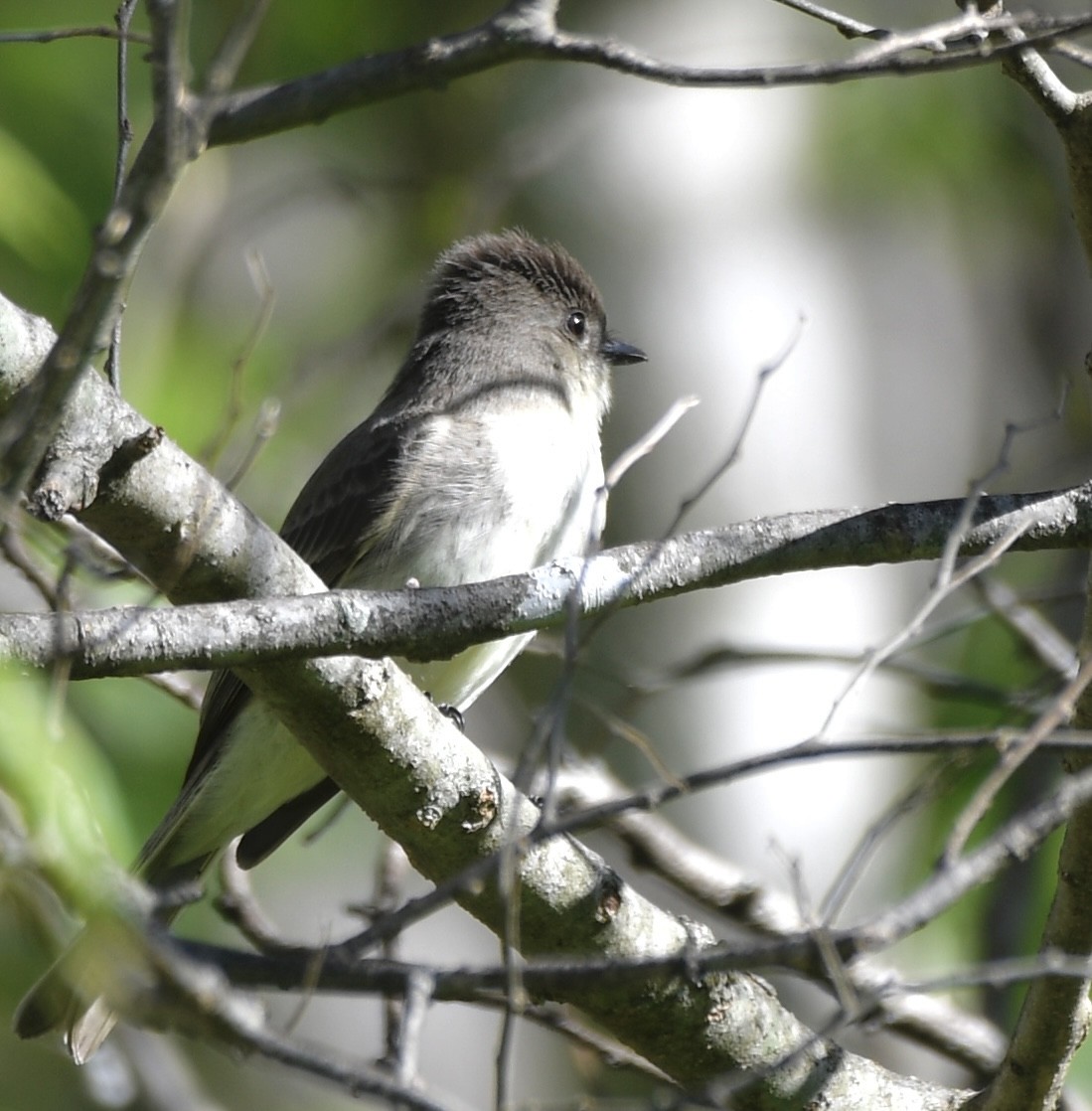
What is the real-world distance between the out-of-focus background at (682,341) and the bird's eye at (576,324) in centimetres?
59

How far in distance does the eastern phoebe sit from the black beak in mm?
429

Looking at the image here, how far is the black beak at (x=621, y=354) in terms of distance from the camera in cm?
504

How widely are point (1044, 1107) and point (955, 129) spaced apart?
625 centimetres

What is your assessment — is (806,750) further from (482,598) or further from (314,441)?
(314,441)

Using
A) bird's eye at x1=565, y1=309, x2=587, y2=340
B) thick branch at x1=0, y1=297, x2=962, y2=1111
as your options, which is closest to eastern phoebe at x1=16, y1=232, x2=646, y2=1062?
bird's eye at x1=565, y1=309, x2=587, y2=340

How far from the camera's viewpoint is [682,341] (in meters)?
6.56

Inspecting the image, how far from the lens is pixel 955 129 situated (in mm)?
8000

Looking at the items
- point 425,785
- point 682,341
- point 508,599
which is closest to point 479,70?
point 508,599

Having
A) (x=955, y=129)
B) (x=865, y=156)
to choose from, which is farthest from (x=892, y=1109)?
(x=955, y=129)

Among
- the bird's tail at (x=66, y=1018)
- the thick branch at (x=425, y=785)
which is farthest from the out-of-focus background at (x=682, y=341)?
the thick branch at (x=425, y=785)

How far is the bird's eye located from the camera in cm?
502

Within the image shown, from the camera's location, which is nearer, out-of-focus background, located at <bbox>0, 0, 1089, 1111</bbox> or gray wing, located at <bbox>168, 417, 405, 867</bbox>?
gray wing, located at <bbox>168, 417, 405, 867</bbox>

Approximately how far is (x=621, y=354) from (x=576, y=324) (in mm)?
175

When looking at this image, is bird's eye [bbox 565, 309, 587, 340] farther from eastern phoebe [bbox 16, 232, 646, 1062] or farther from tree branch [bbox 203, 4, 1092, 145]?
tree branch [bbox 203, 4, 1092, 145]
